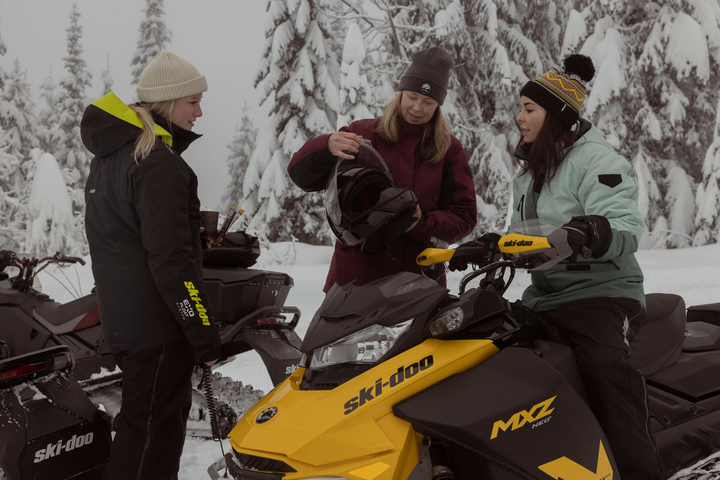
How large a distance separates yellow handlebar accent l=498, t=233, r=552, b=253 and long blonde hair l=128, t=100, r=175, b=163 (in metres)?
1.30

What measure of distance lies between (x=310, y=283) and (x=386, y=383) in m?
7.98

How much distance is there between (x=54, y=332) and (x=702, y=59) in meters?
13.7

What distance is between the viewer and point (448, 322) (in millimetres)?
1529

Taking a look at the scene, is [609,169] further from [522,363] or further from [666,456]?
[666,456]

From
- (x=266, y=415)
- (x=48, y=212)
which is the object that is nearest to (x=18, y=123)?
(x=48, y=212)

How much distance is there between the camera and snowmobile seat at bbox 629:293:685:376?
2.12 metres

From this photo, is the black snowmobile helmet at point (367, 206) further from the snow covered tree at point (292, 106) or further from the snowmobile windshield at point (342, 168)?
the snow covered tree at point (292, 106)

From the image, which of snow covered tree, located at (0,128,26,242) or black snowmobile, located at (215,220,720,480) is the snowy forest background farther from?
black snowmobile, located at (215,220,720,480)

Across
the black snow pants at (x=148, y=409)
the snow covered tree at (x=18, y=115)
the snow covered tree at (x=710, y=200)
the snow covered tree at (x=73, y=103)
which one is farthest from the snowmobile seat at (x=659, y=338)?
the snow covered tree at (x=73, y=103)

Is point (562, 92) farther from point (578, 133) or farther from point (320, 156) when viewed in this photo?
point (320, 156)

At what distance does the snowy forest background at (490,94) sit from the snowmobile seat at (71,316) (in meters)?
7.70

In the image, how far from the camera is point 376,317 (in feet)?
5.16

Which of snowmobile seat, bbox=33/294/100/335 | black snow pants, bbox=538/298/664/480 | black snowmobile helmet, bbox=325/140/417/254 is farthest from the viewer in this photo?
snowmobile seat, bbox=33/294/100/335

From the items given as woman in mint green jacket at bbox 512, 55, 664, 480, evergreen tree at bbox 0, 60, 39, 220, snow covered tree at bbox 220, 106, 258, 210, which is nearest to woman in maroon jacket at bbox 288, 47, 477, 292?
woman in mint green jacket at bbox 512, 55, 664, 480
